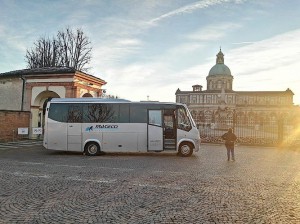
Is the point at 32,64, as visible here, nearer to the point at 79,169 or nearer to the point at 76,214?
the point at 79,169

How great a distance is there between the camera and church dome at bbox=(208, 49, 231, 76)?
389ft

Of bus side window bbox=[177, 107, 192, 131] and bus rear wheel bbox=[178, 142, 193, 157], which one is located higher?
bus side window bbox=[177, 107, 192, 131]

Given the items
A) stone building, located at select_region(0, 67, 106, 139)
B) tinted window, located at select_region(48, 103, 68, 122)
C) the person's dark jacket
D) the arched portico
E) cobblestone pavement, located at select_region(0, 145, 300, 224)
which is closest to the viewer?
cobblestone pavement, located at select_region(0, 145, 300, 224)

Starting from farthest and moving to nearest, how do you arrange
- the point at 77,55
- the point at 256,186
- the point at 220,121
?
1. the point at 77,55
2. the point at 220,121
3. the point at 256,186

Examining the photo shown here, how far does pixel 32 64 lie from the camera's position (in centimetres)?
4753

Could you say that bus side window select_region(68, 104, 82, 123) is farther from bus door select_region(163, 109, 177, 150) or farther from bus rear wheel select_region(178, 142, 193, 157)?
bus rear wheel select_region(178, 142, 193, 157)

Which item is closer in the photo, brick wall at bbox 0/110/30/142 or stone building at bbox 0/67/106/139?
brick wall at bbox 0/110/30/142

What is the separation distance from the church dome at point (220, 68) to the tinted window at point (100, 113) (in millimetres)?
108496

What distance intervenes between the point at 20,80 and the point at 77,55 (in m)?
22.4

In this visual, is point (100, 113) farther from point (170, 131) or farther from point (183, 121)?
point (183, 121)

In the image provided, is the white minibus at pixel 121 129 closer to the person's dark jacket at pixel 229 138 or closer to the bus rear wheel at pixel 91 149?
the bus rear wheel at pixel 91 149

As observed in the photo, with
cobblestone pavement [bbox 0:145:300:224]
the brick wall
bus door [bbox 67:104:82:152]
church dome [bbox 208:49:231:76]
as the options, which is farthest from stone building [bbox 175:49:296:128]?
cobblestone pavement [bbox 0:145:300:224]

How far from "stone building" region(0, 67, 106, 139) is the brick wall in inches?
29.1

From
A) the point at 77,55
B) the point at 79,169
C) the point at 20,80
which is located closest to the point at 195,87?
the point at 77,55
